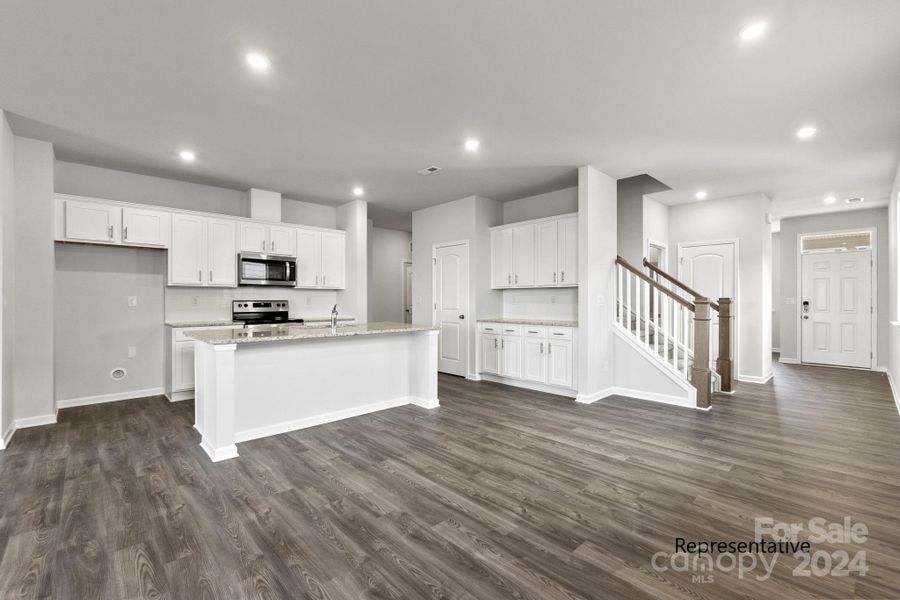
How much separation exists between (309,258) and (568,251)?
12.1ft

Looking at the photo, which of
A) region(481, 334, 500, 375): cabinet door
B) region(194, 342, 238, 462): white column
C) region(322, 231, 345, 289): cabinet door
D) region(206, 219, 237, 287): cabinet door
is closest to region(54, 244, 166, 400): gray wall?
region(206, 219, 237, 287): cabinet door

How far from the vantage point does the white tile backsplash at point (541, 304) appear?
227 inches

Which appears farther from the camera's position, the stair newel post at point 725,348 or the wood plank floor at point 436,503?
the stair newel post at point 725,348

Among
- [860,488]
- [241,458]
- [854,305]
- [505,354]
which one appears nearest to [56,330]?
[241,458]

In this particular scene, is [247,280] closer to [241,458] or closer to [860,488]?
[241,458]

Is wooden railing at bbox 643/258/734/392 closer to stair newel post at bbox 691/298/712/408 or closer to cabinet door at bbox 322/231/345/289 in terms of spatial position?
stair newel post at bbox 691/298/712/408

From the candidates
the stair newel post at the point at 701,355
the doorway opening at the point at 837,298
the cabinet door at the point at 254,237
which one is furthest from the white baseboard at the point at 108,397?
the doorway opening at the point at 837,298

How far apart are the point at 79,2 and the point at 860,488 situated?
5354 millimetres

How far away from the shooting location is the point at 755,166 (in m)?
4.75

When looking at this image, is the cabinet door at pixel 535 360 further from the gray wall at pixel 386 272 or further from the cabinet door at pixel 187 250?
the cabinet door at pixel 187 250

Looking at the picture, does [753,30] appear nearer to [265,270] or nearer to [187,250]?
[265,270]

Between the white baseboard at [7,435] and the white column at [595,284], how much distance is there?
5.36 m

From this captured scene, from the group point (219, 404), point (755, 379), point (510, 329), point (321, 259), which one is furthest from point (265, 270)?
point (755, 379)

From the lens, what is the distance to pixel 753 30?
236cm
